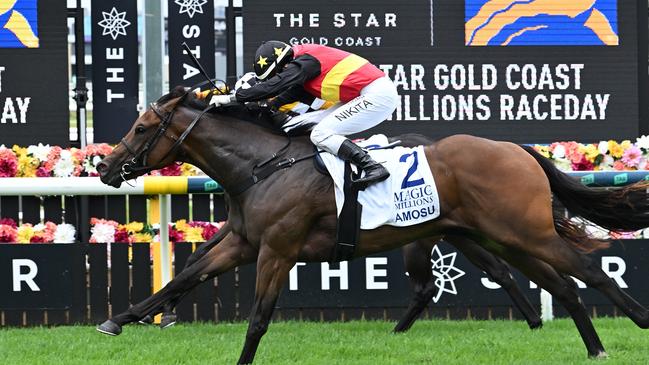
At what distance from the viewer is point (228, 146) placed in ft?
18.5

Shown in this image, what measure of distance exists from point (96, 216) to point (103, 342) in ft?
4.65

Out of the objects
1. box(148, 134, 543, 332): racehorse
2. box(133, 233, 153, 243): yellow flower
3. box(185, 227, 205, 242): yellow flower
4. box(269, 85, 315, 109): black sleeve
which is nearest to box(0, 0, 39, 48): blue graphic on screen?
box(133, 233, 153, 243): yellow flower

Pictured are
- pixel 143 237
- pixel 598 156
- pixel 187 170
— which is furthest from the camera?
pixel 598 156

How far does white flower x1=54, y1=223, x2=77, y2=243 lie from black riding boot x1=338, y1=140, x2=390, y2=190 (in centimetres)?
239

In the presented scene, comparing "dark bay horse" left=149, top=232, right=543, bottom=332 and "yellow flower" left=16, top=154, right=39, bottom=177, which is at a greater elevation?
"yellow flower" left=16, top=154, right=39, bottom=177

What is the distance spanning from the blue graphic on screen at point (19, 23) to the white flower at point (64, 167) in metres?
0.83

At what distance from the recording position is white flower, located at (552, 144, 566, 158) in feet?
24.4

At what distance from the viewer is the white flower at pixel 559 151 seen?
7.43m

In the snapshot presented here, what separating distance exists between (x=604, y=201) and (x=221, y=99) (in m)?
1.90

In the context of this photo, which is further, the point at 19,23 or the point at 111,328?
the point at 19,23

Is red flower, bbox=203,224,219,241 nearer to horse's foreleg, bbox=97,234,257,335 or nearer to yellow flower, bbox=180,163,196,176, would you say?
yellow flower, bbox=180,163,196,176

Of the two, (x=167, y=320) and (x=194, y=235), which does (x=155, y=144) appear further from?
(x=194, y=235)

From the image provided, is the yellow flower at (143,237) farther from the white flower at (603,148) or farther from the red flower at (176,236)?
the white flower at (603,148)

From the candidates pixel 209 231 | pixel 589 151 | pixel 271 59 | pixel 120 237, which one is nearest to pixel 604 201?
pixel 271 59
